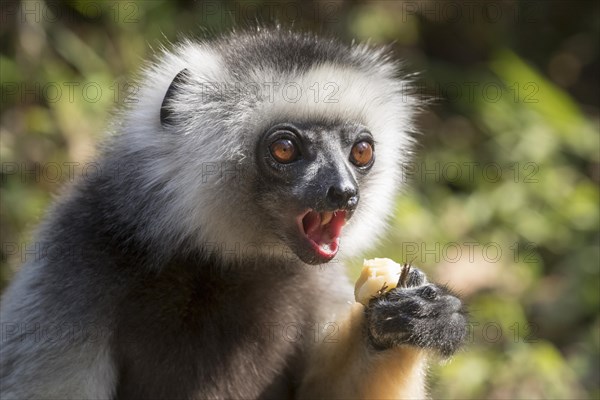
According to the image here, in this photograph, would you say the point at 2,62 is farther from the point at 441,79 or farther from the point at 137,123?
the point at 441,79

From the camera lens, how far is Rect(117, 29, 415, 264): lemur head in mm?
4055

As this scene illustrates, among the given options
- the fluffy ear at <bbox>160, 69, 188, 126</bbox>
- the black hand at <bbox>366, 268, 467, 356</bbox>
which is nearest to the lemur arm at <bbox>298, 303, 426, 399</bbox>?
the black hand at <bbox>366, 268, 467, 356</bbox>

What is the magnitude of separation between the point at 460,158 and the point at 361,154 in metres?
4.39

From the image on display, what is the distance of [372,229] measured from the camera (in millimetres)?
4543

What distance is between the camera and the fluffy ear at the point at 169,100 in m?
4.21

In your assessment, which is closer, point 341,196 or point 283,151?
point 341,196

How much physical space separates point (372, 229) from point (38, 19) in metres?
4.81

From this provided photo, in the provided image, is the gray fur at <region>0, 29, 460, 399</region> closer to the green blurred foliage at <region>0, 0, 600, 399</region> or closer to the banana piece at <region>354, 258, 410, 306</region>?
the banana piece at <region>354, 258, 410, 306</region>

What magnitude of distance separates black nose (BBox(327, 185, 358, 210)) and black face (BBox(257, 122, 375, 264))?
67mm

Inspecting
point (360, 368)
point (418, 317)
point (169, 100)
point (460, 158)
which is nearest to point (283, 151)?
point (169, 100)

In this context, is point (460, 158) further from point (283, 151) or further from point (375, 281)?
point (283, 151)

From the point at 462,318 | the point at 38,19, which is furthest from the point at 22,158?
the point at 462,318

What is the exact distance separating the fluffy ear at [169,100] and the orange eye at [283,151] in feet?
1.81

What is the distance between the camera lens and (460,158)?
8.48 meters
